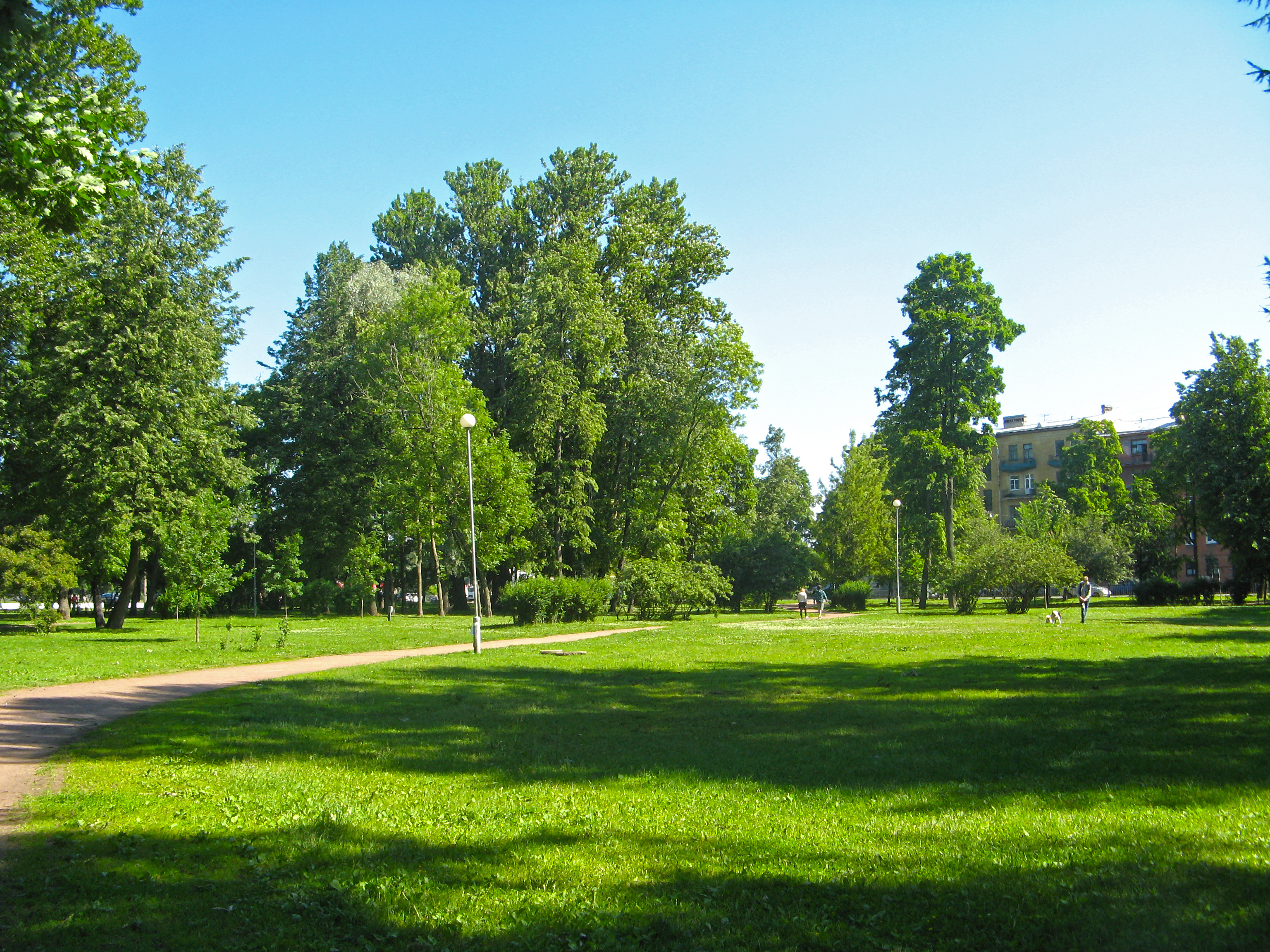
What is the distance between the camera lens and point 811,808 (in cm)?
→ 652

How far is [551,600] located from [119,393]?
1697 centimetres

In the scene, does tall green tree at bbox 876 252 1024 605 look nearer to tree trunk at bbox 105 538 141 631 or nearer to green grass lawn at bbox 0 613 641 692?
green grass lawn at bbox 0 613 641 692

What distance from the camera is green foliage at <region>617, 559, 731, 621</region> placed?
116 ft

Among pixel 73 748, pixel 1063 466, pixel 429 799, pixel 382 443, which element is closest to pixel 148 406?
pixel 382 443

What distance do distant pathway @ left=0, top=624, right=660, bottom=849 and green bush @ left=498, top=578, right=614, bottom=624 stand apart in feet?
28.4

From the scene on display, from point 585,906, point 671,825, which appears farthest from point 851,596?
point 585,906

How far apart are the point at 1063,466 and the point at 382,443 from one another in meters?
59.2

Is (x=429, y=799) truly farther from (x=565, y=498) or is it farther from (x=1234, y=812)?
(x=565, y=498)

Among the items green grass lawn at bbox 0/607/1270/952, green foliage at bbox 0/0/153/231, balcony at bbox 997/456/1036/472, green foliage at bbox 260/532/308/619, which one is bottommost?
green grass lawn at bbox 0/607/1270/952

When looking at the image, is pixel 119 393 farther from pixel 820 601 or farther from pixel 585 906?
pixel 585 906

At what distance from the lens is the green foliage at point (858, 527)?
190 feet

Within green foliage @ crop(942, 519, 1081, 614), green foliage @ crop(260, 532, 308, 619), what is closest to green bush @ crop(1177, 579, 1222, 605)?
green foliage @ crop(942, 519, 1081, 614)

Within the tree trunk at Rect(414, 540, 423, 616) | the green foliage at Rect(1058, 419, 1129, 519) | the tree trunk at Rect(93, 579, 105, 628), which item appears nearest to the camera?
the tree trunk at Rect(93, 579, 105, 628)

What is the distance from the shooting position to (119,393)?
32594 mm
